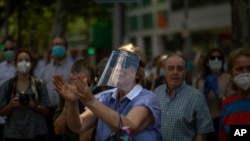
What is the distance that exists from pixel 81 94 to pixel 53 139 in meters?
5.65

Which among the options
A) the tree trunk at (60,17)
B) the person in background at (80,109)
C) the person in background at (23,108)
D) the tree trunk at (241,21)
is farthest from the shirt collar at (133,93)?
the tree trunk at (60,17)

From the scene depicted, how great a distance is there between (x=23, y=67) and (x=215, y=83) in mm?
2715

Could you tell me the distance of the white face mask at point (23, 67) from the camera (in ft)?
26.0

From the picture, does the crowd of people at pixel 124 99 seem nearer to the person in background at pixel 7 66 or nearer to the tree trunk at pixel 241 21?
the person in background at pixel 7 66

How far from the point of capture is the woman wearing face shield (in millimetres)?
3863

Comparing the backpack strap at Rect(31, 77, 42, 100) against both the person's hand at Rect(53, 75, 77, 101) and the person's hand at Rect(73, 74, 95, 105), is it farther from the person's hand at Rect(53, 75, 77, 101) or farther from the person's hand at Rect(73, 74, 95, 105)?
the person's hand at Rect(73, 74, 95, 105)

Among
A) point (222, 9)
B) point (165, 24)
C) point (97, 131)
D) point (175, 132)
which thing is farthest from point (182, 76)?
point (165, 24)

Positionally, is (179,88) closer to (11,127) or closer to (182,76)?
(182,76)

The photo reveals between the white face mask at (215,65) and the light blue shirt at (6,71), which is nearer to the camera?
Result: the white face mask at (215,65)

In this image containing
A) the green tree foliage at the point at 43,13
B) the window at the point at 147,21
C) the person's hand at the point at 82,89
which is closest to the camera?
the person's hand at the point at 82,89

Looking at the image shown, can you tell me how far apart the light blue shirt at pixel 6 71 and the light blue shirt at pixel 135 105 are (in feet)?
19.2

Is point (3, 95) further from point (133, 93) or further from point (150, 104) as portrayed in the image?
point (150, 104)

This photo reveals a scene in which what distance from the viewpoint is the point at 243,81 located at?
206 inches

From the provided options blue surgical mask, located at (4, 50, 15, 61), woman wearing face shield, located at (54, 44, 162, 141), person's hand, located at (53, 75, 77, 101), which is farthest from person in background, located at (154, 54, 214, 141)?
blue surgical mask, located at (4, 50, 15, 61)
